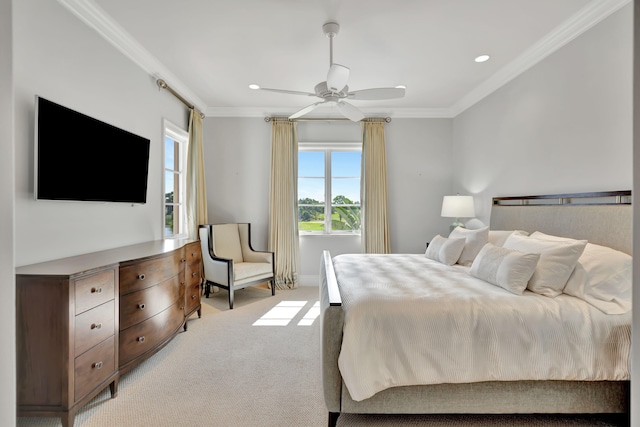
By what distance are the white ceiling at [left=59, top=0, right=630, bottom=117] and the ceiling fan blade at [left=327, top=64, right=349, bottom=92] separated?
441 mm

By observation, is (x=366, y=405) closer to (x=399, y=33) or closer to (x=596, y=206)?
(x=596, y=206)

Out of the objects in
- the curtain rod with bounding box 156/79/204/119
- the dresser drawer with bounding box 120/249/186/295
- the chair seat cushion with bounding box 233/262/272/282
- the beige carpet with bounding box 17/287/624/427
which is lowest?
the beige carpet with bounding box 17/287/624/427

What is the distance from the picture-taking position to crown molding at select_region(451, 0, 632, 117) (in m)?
2.24

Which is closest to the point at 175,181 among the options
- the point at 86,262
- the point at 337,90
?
the point at 86,262

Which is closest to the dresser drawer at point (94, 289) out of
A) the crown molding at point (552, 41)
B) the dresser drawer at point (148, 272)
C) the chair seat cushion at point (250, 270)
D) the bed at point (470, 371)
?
the dresser drawer at point (148, 272)

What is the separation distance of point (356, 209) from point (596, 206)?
305cm

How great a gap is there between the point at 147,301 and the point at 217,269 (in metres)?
1.55

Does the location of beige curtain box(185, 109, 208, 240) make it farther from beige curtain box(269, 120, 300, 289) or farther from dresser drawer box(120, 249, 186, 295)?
dresser drawer box(120, 249, 186, 295)

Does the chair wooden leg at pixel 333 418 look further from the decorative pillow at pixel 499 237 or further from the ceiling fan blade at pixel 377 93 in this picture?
the ceiling fan blade at pixel 377 93

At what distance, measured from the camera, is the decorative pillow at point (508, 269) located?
1867mm

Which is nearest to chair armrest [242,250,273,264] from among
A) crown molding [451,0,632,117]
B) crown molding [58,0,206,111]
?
crown molding [58,0,206,111]

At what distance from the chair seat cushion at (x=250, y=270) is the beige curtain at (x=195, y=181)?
79 centimetres

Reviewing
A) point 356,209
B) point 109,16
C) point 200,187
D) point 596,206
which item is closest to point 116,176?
point 109,16

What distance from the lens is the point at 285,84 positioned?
12.2 ft
